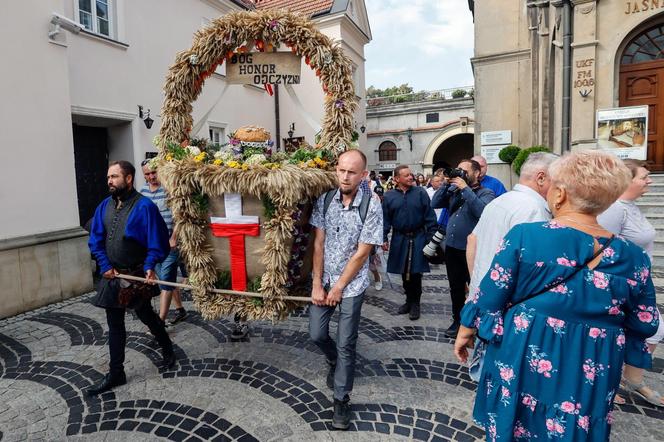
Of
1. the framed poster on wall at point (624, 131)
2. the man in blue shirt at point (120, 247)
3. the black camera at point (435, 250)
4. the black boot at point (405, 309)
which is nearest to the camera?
the man in blue shirt at point (120, 247)

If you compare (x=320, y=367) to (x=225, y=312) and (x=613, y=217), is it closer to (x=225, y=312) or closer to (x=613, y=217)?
(x=225, y=312)

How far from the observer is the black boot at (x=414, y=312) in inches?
206

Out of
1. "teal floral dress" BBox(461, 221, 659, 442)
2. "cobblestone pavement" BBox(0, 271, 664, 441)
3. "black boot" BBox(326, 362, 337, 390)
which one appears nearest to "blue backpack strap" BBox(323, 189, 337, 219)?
"black boot" BBox(326, 362, 337, 390)

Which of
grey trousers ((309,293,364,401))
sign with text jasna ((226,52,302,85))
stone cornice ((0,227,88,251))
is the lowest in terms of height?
grey trousers ((309,293,364,401))

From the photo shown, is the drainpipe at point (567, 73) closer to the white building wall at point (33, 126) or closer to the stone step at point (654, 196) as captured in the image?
the stone step at point (654, 196)

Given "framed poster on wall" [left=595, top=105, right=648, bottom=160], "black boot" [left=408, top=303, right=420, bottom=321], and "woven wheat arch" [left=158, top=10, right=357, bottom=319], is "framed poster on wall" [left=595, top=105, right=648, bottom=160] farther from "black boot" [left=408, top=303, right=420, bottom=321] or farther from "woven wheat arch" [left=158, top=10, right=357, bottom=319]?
"woven wheat arch" [left=158, top=10, right=357, bottom=319]

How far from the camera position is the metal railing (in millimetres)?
29188

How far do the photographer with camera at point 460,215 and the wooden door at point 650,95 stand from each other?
8913mm

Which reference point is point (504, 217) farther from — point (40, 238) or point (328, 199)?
point (40, 238)

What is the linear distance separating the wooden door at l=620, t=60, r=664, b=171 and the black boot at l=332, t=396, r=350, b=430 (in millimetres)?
11531

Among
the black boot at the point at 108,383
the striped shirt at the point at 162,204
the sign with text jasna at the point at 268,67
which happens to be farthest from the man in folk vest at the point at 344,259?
the striped shirt at the point at 162,204

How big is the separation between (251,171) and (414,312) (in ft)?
10.7

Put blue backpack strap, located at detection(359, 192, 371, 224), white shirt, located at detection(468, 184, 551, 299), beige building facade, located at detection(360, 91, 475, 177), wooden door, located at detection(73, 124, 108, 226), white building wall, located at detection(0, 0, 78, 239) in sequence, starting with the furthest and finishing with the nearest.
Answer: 1. beige building facade, located at detection(360, 91, 475, 177)
2. wooden door, located at detection(73, 124, 108, 226)
3. white building wall, located at detection(0, 0, 78, 239)
4. blue backpack strap, located at detection(359, 192, 371, 224)
5. white shirt, located at detection(468, 184, 551, 299)

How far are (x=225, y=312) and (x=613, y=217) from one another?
3.19m
